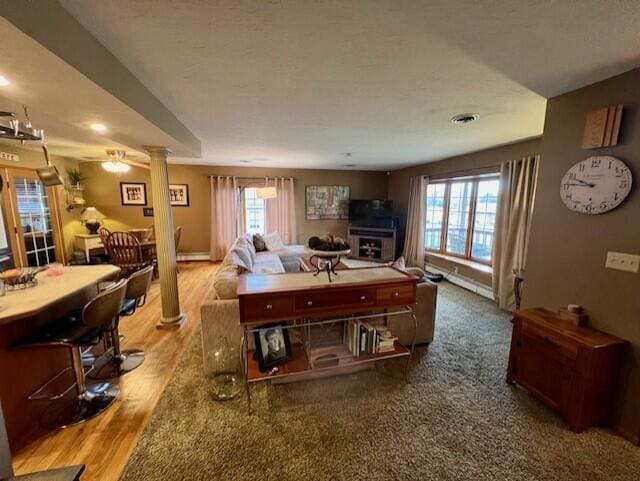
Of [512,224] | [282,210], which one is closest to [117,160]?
[282,210]

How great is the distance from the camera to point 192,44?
4.57 ft

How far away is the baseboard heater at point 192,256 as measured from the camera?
6434mm

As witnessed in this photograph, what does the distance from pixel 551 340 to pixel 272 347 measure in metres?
2.00

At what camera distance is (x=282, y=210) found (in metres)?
6.61

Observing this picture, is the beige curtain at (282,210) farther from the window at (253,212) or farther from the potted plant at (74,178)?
the potted plant at (74,178)

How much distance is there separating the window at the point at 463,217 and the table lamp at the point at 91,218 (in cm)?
672

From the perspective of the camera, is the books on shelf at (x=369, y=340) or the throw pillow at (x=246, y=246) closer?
the books on shelf at (x=369, y=340)

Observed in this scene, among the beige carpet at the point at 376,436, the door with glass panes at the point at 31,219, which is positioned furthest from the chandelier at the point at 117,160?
the beige carpet at the point at 376,436

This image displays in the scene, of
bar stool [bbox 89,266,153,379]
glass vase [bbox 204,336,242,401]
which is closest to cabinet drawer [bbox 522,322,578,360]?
glass vase [bbox 204,336,242,401]

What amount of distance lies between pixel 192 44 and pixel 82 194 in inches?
240

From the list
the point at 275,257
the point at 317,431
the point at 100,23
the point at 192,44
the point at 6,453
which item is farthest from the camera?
the point at 275,257

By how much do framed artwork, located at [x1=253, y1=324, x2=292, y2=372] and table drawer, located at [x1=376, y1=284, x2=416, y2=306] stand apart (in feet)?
2.62

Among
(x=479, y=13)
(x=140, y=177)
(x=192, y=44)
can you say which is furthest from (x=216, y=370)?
(x=140, y=177)

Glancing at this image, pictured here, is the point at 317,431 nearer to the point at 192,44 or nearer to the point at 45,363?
the point at 45,363
